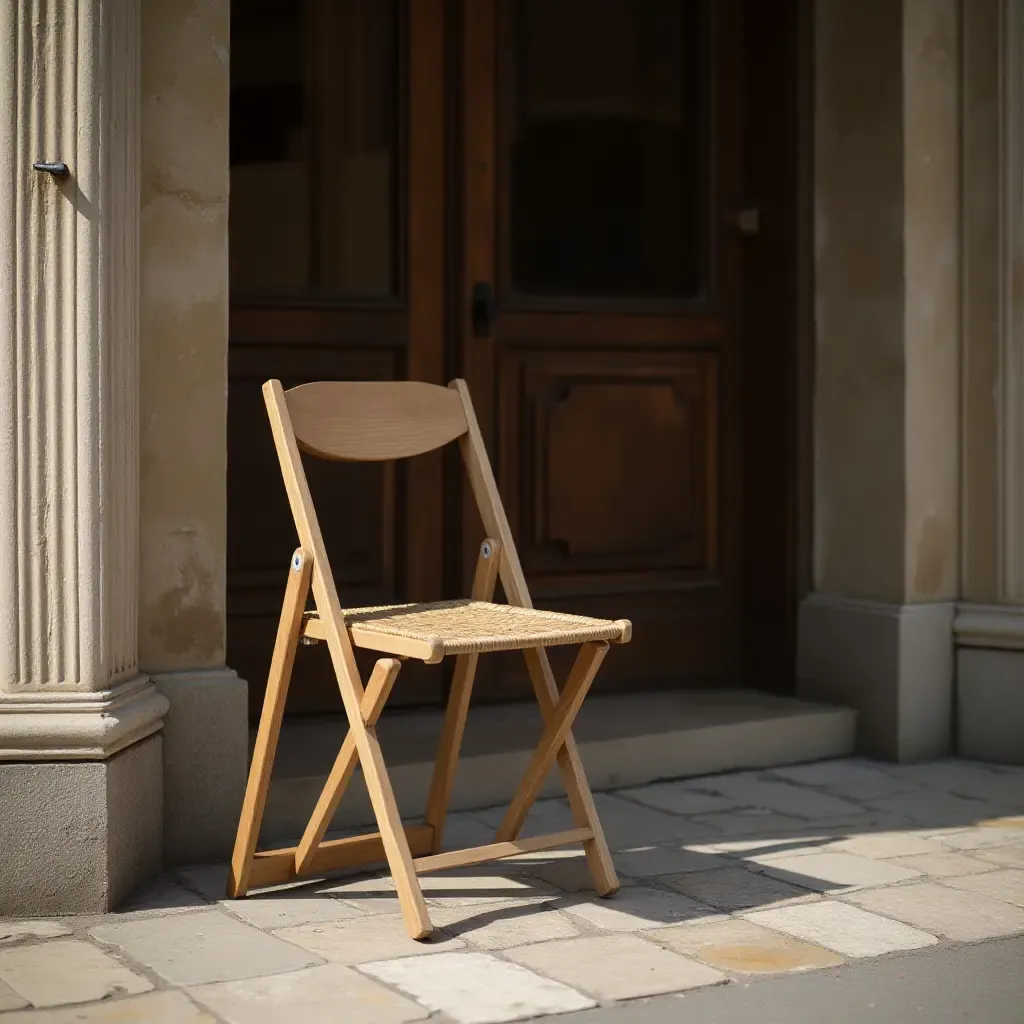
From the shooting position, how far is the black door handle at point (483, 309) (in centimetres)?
512

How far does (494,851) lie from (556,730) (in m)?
0.29

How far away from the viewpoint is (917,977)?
127 inches

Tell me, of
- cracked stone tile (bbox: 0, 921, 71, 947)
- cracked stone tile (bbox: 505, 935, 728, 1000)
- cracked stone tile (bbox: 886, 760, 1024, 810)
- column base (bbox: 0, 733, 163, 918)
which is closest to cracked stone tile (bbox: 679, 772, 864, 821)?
cracked stone tile (bbox: 886, 760, 1024, 810)

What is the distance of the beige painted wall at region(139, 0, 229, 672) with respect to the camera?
12.8 ft

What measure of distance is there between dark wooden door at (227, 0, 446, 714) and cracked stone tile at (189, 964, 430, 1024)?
1.78m

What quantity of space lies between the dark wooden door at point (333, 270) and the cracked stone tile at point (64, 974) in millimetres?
1555

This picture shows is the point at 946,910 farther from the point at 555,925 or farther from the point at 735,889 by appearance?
the point at 555,925

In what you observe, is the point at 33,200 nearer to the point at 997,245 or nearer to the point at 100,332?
the point at 100,332

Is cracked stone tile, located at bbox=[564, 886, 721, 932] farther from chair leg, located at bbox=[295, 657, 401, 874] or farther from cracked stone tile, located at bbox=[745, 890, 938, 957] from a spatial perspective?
chair leg, located at bbox=[295, 657, 401, 874]

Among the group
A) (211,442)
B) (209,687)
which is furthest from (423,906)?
(211,442)

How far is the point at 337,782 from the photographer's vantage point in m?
3.64

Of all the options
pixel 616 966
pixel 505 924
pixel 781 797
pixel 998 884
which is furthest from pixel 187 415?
pixel 998 884

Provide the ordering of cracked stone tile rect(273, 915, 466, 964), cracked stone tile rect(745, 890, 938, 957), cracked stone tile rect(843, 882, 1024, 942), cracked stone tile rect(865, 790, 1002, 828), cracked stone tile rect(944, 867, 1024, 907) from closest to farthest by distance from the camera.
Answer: cracked stone tile rect(273, 915, 466, 964), cracked stone tile rect(745, 890, 938, 957), cracked stone tile rect(843, 882, 1024, 942), cracked stone tile rect(944, 867, 1024, 907), cracked stone tile rect(865, 790, 1002, 828)

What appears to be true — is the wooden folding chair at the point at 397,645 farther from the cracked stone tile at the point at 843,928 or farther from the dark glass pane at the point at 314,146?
the dark glass pane at the point at 314,146
